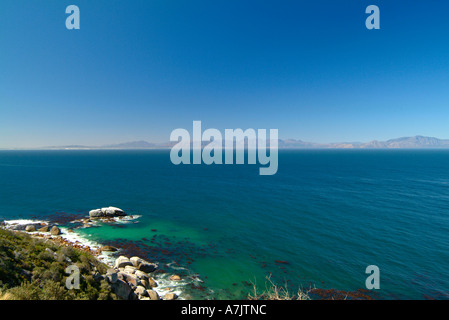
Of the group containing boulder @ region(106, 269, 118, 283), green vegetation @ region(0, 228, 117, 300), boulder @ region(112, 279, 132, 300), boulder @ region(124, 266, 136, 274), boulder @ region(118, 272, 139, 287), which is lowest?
boulder @ region(124, 266, 136, 274)

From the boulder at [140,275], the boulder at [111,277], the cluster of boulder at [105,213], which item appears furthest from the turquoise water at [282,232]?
the boulder at [111,277]

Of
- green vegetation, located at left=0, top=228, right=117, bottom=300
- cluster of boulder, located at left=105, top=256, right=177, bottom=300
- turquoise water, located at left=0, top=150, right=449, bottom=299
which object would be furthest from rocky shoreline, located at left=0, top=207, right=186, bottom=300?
turquoise water, located at left=0, top=150, right=449, bottom=299

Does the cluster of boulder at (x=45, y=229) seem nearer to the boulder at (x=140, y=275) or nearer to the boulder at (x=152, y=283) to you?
the boulder at (x=140, y=275)

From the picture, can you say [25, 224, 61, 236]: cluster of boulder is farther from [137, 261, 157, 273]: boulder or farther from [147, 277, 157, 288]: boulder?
[147, 277, 157, 288]: boulder

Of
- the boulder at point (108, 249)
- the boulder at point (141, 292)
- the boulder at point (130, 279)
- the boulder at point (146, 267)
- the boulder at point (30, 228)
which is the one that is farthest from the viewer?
the boulder at point (30, 228)

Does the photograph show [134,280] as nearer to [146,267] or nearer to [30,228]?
[146,267]

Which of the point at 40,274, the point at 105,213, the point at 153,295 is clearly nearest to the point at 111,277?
the point at 153,295

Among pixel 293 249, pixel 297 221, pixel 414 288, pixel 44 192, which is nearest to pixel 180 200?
pixel 297 221
